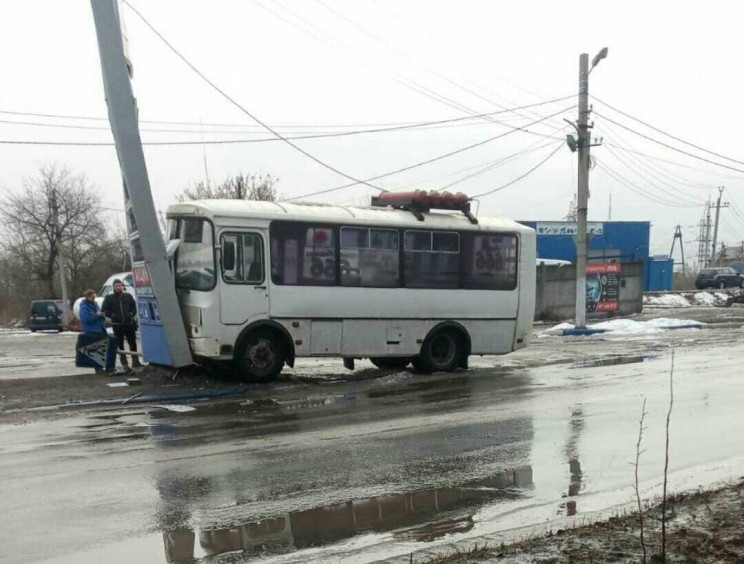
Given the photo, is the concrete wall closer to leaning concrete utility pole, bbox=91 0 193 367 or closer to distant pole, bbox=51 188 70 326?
leaning concrete utility pole, bbox=91 0 193 367

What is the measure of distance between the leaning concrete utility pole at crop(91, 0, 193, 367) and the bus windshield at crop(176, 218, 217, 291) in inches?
13.8

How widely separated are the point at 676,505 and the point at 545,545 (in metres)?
1.66

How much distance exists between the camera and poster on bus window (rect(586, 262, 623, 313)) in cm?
3628

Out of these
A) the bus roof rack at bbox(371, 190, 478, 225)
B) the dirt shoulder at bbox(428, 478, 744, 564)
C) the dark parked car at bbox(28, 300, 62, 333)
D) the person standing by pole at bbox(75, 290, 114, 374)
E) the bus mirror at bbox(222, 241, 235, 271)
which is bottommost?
the dark parked car at bbox(28, 300, 62, 333)

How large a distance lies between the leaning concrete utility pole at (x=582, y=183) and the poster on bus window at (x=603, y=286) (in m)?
9.06

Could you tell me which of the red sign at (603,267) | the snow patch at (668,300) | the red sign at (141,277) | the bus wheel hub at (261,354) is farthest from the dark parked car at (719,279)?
the red sign at (141,277)

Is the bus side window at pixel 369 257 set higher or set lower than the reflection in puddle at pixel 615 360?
higher

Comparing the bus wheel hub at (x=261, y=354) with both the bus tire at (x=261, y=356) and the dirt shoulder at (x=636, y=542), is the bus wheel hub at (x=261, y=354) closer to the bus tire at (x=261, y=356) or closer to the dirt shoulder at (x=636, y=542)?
the bus tire at (x=261, y=356)

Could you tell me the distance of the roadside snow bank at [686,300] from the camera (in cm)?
4808

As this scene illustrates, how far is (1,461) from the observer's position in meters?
8.09

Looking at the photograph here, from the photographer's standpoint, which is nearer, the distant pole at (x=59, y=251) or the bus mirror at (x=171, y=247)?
the bus mirror at (x=171, y=247)

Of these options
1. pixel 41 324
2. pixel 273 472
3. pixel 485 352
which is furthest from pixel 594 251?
pixel 273 472

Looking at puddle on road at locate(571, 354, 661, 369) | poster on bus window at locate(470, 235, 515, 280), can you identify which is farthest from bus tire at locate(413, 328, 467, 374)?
puddle on road at locate(571, 354, 661, 369)

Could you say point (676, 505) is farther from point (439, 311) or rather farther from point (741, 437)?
point (439, 311)
